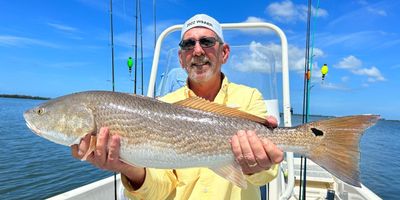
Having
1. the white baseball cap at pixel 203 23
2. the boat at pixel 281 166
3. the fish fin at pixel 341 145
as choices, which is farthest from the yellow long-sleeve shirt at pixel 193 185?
the boat at pixel 281 166

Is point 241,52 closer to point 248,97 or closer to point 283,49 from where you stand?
point 283,49

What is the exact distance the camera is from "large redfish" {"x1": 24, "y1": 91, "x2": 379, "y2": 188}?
2301 mm

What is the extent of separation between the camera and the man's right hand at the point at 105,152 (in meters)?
2.30

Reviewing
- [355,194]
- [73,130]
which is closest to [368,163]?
[355,194]

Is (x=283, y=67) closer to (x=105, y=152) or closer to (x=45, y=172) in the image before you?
(x=105, y=152)

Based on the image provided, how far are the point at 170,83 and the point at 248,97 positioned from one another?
182cm

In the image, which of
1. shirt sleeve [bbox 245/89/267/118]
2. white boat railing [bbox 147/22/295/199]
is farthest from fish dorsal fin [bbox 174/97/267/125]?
white boat railing [bbox 147/22/295/199]

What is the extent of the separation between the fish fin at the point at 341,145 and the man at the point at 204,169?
0.93 feet

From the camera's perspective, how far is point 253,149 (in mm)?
2316

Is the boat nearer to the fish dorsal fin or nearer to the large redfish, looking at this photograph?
the large redfish

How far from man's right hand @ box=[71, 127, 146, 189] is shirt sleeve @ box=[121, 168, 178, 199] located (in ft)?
0.38

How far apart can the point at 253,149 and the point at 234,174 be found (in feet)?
0.78

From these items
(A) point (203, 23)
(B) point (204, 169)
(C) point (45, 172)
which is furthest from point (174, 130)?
(C) point (45, 172)

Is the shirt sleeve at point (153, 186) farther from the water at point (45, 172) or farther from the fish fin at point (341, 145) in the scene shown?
the water at point (45, 172)
